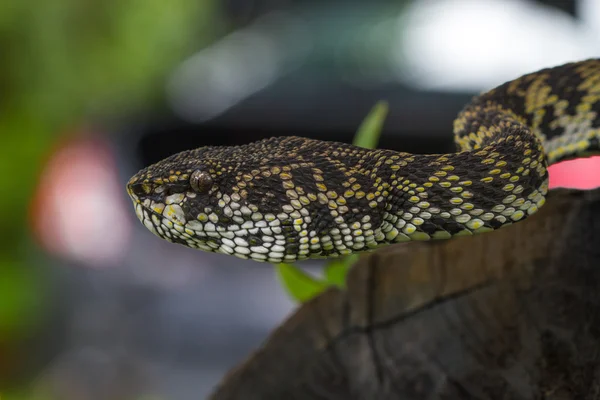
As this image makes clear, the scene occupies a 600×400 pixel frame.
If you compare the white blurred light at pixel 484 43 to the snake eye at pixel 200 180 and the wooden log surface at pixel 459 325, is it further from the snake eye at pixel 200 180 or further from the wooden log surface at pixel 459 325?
the snake eye at pixel 200 180

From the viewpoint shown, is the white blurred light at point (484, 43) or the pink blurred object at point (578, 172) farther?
the white blurred light at point (484, 43)

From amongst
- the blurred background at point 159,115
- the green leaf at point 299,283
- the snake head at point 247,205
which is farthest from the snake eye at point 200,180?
the blurred background at point 159,115

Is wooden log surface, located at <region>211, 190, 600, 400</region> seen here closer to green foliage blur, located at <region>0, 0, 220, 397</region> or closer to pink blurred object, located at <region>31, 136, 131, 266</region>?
pink blurred object, located at <region>31, 136, 131, 266</region>

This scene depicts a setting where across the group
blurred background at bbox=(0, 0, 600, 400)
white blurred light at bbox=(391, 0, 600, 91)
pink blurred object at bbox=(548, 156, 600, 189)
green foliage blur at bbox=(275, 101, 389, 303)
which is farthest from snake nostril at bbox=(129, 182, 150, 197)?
white blurred light at bbox=(391, 0, 600, 91)

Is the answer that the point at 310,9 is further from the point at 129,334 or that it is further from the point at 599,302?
the point at 599,302

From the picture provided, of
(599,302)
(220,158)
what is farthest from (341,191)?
(599,302)

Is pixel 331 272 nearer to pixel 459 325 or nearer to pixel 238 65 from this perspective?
pixel 459 325
